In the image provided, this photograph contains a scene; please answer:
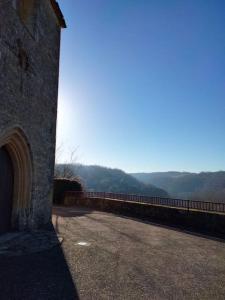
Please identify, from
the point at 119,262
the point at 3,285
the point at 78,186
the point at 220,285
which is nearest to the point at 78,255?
the point at 119,262

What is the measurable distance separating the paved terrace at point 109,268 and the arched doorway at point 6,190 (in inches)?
29.4

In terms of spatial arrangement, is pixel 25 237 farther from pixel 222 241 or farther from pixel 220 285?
pixel 222 241

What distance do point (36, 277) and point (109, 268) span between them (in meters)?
1.29

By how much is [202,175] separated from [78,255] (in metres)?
163

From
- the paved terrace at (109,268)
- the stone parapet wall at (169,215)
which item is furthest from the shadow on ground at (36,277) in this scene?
the stone parapet wall at (169,215)

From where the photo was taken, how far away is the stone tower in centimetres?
675

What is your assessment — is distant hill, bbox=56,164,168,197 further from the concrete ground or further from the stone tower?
the concrete ground

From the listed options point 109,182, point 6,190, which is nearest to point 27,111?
point 6,190

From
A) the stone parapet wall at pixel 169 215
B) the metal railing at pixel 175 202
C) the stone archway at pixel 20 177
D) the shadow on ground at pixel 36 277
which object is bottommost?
the shadow on ground at pixel 36 277

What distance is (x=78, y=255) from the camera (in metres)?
5.77

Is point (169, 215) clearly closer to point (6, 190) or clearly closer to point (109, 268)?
point (6, 190)

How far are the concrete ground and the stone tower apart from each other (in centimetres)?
144

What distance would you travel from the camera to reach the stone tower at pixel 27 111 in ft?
22.2

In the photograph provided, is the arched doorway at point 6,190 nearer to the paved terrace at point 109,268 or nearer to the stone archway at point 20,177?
the stone archway at point 20,177
